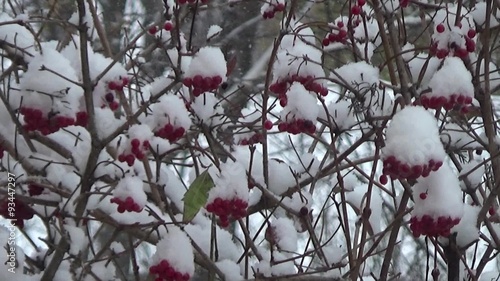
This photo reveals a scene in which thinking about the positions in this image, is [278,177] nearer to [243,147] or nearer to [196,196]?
[243,147]

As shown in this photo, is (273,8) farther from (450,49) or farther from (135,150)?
(135,150)

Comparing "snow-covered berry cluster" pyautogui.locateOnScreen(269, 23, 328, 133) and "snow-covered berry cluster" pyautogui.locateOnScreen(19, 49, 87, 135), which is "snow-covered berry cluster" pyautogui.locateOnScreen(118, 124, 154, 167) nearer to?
"snow-covered berry cluster" pyautogui.locateOnScreen(19, 49, 87, 135)

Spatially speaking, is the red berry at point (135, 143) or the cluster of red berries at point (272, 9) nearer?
the red berry at point (135, 143)

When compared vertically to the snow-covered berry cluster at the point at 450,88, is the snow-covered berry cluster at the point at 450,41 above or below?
above

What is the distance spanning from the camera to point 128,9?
6359 millimetres

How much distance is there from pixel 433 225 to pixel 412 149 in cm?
20

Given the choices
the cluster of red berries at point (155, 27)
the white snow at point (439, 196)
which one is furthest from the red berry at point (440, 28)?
the cluster of red berries at point (155, 27)

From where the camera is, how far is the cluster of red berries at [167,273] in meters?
1.57

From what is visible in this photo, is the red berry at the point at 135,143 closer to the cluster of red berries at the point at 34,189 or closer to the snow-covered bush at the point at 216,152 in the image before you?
the snow-covered bush at the point at 216,152

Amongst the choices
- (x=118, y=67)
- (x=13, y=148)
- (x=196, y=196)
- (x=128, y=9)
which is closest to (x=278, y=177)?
(x=196, y=196)

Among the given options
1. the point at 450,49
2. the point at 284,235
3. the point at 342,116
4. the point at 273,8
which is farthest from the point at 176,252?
the point at 273,8

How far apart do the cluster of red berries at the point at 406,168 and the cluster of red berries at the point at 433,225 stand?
13cm

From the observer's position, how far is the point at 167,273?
1570mm

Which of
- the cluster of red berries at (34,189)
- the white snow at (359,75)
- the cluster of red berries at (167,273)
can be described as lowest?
the cluster of red berries at (167,273)
